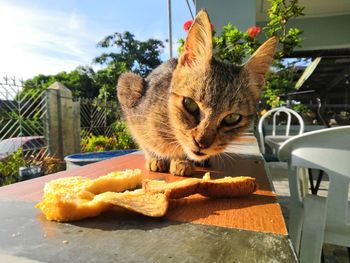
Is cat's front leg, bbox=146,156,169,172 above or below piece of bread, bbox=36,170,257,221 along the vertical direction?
below

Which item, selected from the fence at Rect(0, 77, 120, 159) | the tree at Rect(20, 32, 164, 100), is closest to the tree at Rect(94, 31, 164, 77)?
the tree at Rect(20, 32, 164, 100)

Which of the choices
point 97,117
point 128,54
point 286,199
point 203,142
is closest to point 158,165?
point 203,142

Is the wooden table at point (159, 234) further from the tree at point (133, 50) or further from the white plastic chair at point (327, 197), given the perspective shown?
the tree at point (133, 50)

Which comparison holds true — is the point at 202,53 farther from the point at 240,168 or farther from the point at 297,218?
the point at 297,218

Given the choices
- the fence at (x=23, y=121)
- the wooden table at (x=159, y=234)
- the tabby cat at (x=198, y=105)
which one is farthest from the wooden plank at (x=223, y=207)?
the fence at (x=23, y=121)

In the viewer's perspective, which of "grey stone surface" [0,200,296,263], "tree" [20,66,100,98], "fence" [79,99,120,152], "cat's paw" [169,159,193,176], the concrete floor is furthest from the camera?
"tree" [20,66,100,98]

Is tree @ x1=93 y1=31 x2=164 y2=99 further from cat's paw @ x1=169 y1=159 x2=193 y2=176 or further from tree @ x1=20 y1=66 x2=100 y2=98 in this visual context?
cat's paw @ x1=169 y1=159 x2=193 y2=176
